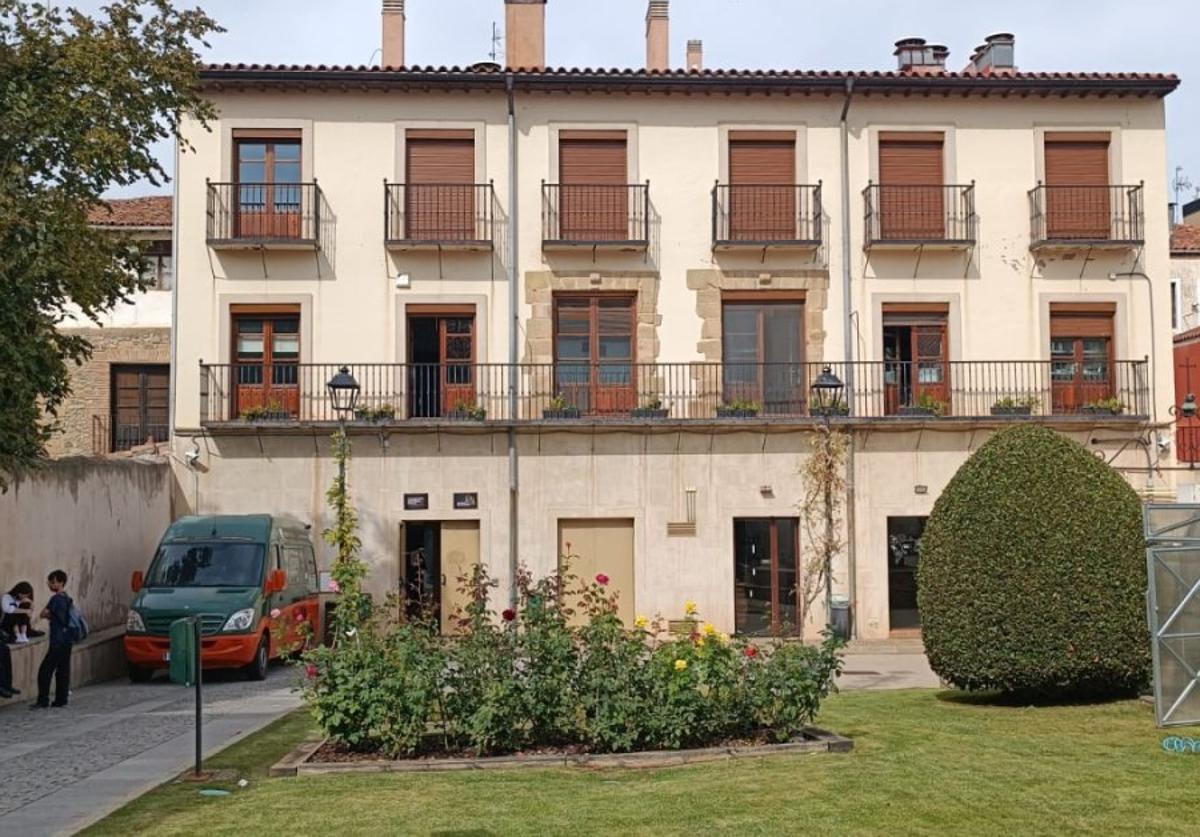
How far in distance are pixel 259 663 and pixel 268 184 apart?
29.9 ft

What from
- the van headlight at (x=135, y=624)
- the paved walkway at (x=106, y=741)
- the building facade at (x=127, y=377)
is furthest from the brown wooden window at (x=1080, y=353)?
the building facade at (x=127, y=377)

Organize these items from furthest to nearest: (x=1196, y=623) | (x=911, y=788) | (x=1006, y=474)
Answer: (x=1006, y=474)
(x=1196, y=623)
(x=911, y=788)

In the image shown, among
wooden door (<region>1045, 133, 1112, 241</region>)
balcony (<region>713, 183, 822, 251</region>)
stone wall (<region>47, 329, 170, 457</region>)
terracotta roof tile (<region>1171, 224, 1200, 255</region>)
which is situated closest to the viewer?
balcony (<region>713, 183, 822, 251</region>)

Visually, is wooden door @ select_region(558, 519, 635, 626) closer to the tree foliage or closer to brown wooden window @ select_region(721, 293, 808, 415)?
brown wooden window @ select_region(721, 293, 808, 415)

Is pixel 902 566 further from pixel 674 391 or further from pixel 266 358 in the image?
pixel 266 358

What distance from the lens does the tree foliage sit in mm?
15016

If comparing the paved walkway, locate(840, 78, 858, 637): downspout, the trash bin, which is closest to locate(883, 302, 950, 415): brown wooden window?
locate(840, 78, 858, 637): downspout

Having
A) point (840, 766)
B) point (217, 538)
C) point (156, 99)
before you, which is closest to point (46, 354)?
point (156, 99)

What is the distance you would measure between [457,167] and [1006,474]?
47.1ft

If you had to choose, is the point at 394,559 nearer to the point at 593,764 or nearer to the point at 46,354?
the point at 46,354

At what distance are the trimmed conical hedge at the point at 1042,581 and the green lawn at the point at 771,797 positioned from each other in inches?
61.2

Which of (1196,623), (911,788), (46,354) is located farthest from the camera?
(46,354)

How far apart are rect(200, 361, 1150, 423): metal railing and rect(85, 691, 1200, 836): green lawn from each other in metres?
13.5

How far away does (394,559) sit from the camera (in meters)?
24.2
